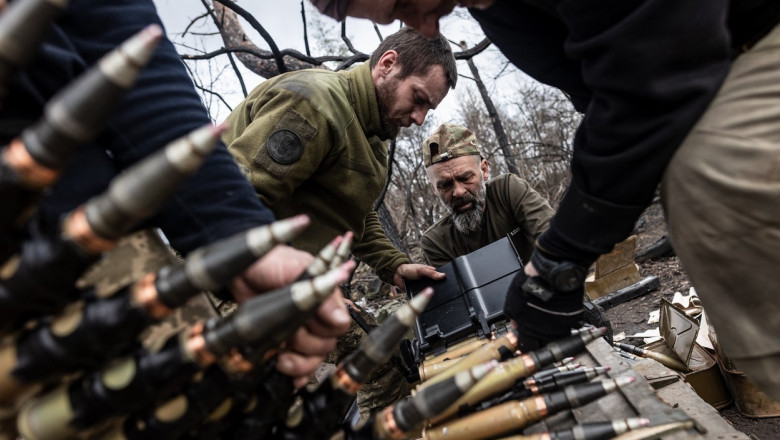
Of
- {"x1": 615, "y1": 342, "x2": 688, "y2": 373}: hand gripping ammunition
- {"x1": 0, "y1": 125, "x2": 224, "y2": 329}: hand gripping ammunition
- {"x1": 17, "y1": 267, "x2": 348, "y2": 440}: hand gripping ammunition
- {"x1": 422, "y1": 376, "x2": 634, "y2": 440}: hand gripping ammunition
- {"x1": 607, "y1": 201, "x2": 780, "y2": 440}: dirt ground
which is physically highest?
{"x1": 0, "y1": 125, "x2": 224, "y2": 329}: hand gripping ammunition

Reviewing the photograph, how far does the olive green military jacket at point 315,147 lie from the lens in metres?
2.69

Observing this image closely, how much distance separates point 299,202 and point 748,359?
252 cm

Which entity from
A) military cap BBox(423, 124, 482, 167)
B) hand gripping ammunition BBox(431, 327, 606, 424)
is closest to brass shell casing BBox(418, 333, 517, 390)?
hand gripping ammunition BBox(431, 327, 606, 424)

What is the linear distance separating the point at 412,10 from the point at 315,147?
1.32 metres

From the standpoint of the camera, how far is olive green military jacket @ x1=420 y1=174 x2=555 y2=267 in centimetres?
411

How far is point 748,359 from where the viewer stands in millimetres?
1302

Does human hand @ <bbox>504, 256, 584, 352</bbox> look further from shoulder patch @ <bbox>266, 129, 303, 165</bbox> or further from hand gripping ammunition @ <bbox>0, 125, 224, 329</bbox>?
shoulder patch @ <bbox>266, 129, 303, 165</bbox>

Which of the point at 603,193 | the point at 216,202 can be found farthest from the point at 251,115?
the point at 603,193

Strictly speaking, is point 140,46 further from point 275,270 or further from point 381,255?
point 381,255

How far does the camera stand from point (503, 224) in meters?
4.37

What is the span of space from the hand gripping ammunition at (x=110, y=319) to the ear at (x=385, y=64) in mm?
2798

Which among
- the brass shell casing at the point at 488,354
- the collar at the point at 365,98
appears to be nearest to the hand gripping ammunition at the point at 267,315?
the brass shell casing at the point at 488,354

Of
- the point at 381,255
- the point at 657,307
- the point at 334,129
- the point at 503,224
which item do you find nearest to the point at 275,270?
the point at 334,129

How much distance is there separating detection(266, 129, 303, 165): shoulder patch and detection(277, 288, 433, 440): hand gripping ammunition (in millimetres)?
1692
